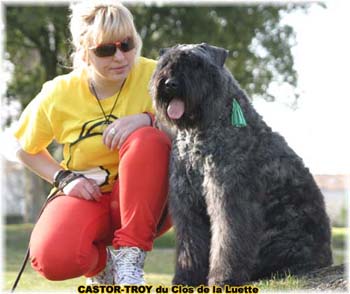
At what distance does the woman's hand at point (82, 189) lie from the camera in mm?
3924

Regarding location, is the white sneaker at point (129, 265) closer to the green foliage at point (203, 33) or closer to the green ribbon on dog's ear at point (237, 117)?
the green ribbon on dog's ear at point (237, 117)

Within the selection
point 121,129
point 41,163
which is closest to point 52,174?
point 41,163

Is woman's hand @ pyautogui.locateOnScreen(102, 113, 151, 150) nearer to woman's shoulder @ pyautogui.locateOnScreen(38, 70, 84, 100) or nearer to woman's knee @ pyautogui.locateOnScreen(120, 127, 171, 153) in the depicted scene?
woman's knee @ pyautogui.locateOnScreen(120, 127, 171, 153)

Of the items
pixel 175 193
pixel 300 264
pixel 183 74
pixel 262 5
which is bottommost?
A: pixel 300 264

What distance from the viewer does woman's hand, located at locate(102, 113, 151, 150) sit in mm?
3777

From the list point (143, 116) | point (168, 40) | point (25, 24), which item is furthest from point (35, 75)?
point (143, 116)

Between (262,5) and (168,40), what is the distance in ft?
7.11

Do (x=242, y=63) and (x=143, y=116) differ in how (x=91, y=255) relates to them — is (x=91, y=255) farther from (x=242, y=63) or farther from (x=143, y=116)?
(x=242, y=63)

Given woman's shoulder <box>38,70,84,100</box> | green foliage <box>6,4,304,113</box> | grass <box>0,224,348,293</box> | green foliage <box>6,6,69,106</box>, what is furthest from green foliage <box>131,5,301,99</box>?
→ woman's shoulder <box>38,70,84,100</box>

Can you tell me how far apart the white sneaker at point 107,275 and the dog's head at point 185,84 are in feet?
3.04

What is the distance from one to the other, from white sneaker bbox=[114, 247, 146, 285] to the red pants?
0.05 m

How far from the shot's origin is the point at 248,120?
3979 mm

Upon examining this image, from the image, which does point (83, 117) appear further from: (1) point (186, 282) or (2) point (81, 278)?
(2) point (81, 278)

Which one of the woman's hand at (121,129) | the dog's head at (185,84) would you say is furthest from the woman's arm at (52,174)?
the dog's head at (185,84)
